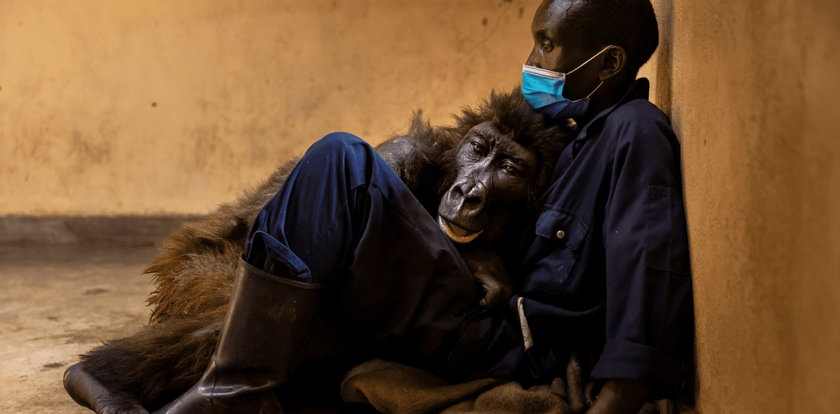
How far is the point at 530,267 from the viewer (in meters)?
2.32

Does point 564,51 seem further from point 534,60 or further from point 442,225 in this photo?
point 442,225

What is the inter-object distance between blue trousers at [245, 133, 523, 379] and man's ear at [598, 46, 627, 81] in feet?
2.00

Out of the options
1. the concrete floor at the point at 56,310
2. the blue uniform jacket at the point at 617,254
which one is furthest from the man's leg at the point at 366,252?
the concrete floor at the point at 56,310

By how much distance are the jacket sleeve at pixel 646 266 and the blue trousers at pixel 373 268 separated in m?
0.34

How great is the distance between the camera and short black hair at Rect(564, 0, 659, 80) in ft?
7.70

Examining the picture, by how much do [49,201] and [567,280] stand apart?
420 cm

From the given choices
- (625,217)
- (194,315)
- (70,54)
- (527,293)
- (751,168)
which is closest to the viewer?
A: (751,168)

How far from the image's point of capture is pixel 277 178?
287 cm

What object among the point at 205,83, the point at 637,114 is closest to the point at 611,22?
the point at 637,114

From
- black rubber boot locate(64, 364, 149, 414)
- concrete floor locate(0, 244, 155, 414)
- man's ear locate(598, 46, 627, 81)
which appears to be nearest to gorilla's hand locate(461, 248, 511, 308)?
man's ear locate(598, 46, 627, 81)

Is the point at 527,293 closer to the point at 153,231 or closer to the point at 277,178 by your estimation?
the point at 277,178

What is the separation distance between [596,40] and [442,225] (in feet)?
2.02

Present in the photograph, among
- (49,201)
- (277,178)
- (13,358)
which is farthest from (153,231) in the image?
(277,178)

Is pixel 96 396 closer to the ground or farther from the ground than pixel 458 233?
closer to the ground
